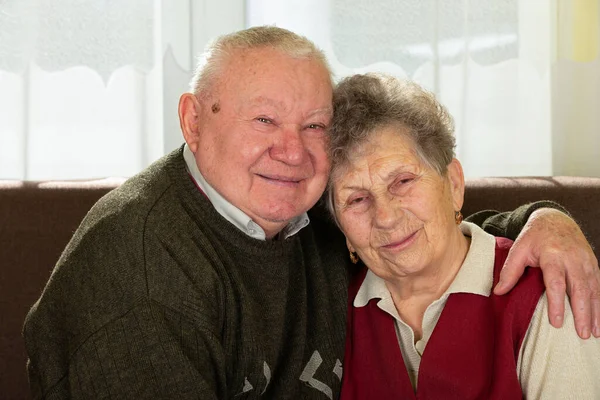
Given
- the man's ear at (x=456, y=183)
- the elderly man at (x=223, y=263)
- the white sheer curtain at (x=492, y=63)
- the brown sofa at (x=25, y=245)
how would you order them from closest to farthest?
the elderly man at (x=223, y=263)
the man's ear at (x=456, y=183)
the brown sofa at (x=25, y=245)
the white sheer curtain at (x=492, y=63)

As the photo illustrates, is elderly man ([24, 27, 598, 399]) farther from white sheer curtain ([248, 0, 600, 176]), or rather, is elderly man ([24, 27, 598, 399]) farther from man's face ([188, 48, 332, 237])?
white sheer curtain ([248, 0, 600, 176])

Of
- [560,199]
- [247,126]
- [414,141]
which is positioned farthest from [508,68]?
[247,126]

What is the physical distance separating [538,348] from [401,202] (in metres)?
0.43

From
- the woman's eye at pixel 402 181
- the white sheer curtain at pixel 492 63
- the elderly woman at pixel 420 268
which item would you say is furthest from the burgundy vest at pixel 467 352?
the white sheer curtain at pixel 492 63

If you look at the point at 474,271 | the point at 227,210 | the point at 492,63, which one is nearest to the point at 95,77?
the point at 227,210

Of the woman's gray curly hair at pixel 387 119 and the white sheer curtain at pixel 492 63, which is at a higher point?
the white sheer curtain at pixel 492 63

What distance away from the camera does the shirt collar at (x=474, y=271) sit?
1765mm

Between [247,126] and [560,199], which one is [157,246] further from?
[560,199]

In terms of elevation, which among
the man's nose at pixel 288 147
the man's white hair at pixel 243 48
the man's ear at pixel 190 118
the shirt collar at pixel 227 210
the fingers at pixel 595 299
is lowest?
the fingers at pixel 595 299

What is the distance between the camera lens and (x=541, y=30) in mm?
2871

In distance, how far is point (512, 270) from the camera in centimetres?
170

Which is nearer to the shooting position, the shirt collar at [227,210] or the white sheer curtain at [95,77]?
the shirt collar at [227,210]

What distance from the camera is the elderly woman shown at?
1664mm

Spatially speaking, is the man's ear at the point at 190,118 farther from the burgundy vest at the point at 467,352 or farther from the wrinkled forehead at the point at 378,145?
the burgundy vest at the point at 467,352
